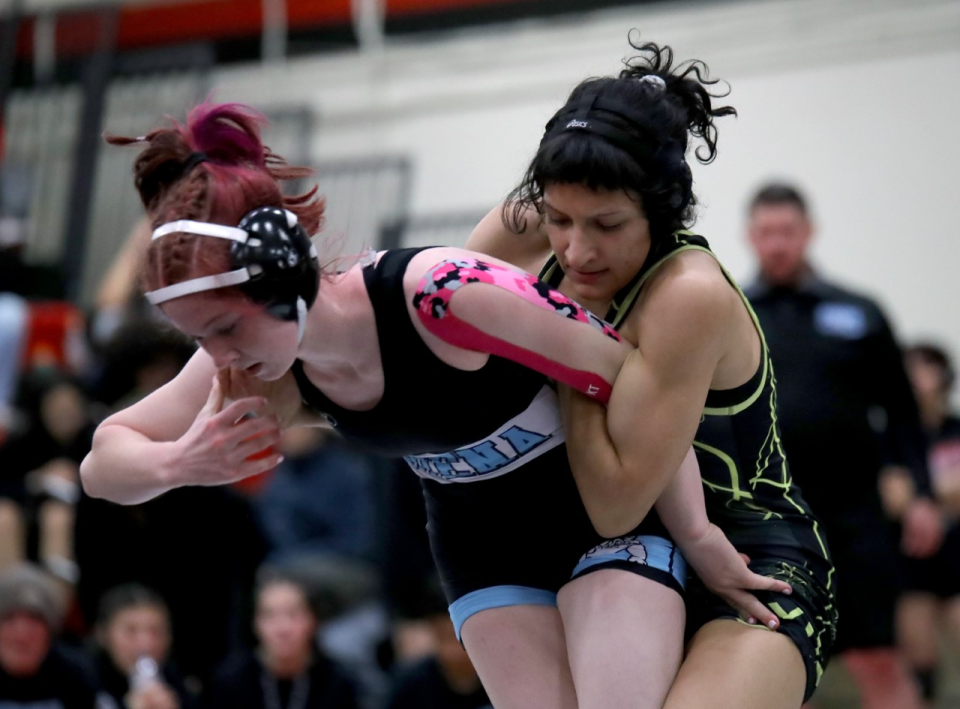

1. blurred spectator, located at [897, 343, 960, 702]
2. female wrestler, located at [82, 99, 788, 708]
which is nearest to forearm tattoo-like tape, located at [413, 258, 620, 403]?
female wrestler, located at [82, 99, 788, 708]

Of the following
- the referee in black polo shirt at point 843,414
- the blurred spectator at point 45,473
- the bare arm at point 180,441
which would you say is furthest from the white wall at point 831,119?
the bare arm at point 180,441

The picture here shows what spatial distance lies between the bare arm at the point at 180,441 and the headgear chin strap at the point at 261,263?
0.25 m

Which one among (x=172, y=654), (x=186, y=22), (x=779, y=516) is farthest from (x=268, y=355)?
(x=186, y=22)

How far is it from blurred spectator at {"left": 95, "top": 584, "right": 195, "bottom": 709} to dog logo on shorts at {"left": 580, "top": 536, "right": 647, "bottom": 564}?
3083 millimetres

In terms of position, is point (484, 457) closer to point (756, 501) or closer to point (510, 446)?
point (510, 446)

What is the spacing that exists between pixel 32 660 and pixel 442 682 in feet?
5.13

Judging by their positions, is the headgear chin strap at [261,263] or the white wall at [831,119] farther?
the white wall at [831,119]

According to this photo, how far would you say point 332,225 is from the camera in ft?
14.6

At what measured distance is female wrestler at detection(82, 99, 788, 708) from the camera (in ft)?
7.66

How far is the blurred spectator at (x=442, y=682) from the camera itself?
206 inches

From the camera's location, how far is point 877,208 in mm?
7969

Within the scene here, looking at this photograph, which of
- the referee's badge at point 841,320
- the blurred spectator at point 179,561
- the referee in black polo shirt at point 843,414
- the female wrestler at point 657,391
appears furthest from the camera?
the blurred spectator at point 179,561

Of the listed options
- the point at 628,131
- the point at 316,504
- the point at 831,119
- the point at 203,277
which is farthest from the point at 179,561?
the point at 831,119

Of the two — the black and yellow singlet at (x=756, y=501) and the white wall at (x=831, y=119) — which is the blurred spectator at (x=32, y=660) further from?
the white wall at (x=831, y=119)
